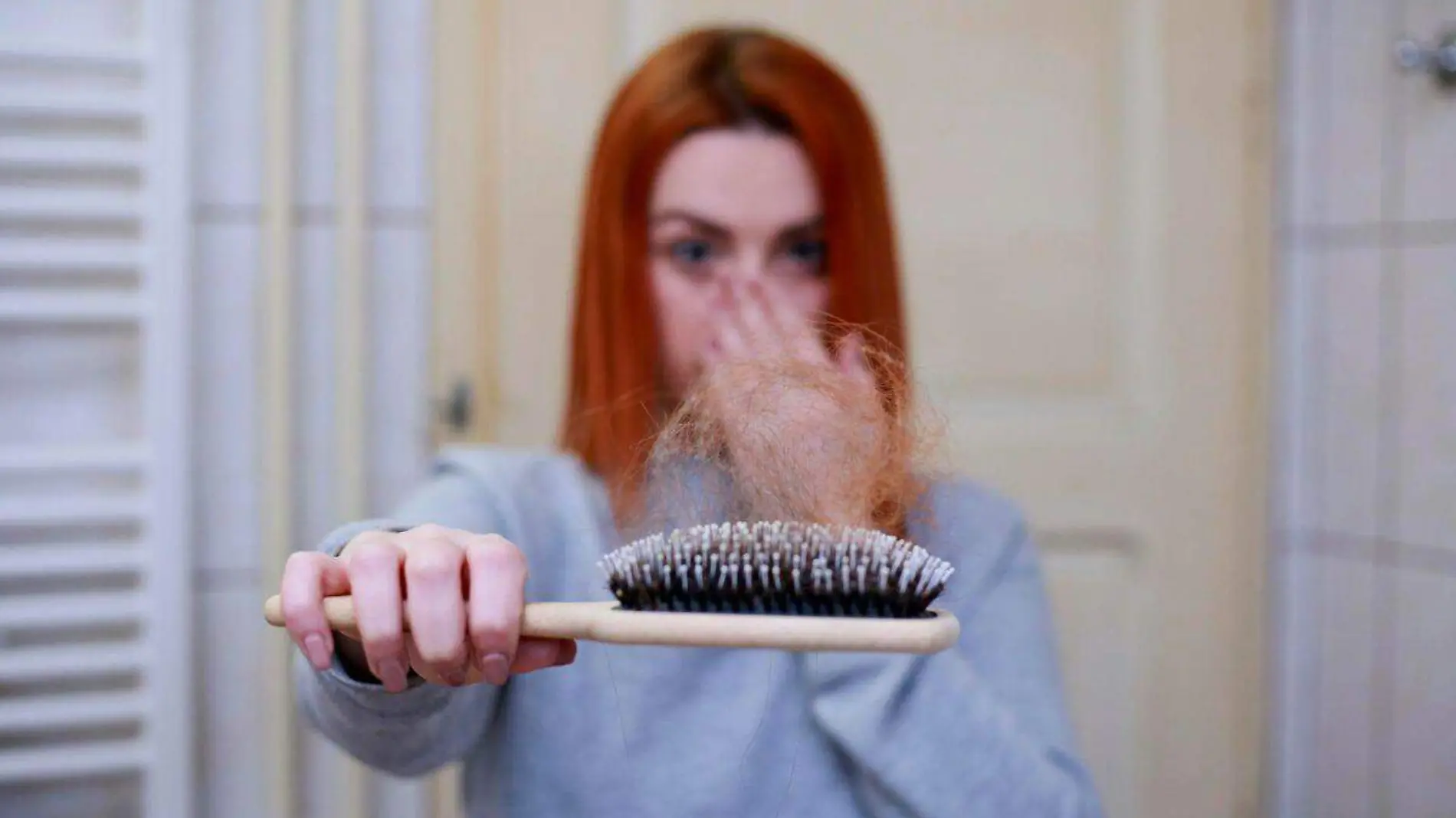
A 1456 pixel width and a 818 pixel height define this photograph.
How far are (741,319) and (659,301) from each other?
6cm

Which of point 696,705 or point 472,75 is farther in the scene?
point 472,75

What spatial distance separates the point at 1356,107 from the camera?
0.92 metres

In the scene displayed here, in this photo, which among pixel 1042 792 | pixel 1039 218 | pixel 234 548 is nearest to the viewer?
pixel 1042 792

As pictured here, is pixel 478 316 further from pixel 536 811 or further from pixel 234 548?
pixel 536 811

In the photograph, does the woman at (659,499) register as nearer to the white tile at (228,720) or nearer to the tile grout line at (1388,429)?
the white tile at (228,720)

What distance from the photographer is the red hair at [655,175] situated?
584 mm

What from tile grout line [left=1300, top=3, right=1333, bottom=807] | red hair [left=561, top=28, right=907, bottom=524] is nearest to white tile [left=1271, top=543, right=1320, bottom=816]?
tile grout line [left=1300, top=3, right=1333, bottom=807]

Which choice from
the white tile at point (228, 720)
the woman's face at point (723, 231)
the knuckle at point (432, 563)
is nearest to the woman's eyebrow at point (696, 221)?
the woman's face at point (723, 231)

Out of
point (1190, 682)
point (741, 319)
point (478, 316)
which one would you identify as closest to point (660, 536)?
point (741, 319)

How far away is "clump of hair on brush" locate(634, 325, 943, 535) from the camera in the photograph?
0.42m

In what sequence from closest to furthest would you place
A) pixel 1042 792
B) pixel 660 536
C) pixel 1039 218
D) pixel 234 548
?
pixel 660 536 → pixel 1042 792 → pixel 234 548 → pixel 1039 218

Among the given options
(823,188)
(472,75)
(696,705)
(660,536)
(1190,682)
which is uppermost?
(472,75)

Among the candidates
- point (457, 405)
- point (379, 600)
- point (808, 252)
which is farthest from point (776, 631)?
point (457, 405)

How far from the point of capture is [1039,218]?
97cm
